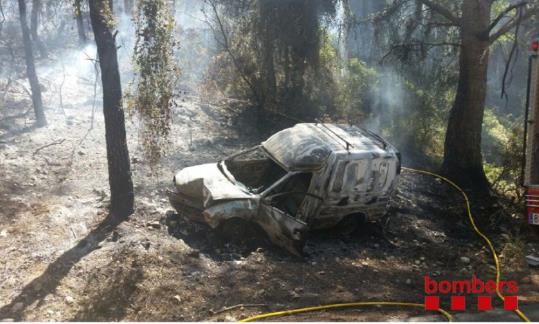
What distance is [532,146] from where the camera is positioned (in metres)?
6.83

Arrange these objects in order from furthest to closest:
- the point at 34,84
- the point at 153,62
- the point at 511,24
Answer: the point at 34,84 < the point at 511,24 < the point at 153,62

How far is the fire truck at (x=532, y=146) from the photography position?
6.73 m

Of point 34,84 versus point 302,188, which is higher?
point 34,84

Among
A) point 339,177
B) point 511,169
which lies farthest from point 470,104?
point 339,177

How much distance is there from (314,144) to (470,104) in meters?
5.52

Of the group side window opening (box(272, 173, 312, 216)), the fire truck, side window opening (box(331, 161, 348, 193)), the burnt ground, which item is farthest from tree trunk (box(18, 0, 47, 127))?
the fire truck

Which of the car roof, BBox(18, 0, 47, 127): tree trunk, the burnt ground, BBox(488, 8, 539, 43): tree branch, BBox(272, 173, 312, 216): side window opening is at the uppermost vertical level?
BBox(488, 8, 539, 43): tree branch

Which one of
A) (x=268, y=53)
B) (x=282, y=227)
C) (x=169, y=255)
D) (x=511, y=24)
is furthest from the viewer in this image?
(x=268, y=53)

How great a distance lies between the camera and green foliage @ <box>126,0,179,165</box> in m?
7.08

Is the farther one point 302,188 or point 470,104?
point 470,104

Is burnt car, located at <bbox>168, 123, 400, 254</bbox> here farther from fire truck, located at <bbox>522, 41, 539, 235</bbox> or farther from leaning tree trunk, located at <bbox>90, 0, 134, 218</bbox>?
fire truck, located at <bbox>522, 41, 539, 235</bbox>

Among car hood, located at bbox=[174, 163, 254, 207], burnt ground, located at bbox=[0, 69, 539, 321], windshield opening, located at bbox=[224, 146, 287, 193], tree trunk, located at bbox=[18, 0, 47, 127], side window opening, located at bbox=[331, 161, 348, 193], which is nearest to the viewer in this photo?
burnt ground, located at bbox=[0, 69, 539, 321]

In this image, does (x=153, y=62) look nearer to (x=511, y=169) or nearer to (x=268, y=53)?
(x=511, y=169)

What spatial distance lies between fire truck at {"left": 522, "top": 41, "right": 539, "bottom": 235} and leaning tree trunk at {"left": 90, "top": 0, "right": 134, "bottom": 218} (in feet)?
19.1
